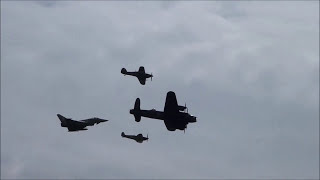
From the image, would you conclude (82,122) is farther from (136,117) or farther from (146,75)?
(146,75)

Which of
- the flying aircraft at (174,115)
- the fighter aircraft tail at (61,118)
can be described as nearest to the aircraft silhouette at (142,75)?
the flying aircraft at (174,115)

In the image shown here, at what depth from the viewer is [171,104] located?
141875 millimetres

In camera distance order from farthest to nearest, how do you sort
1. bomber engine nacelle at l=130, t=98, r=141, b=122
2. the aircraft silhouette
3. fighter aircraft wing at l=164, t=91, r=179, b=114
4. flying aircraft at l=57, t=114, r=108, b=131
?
the aircraft silhouette
bomber engine nacelle at l=130, t=98, r=141, b=122
flying aircraft at l=57, t=114, r=108, b=131
fighter aircraft wing at l=164, t=91, r=179, b=114

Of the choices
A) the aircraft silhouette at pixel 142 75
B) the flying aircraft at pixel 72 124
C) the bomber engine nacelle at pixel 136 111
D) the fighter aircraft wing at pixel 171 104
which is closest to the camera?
the fighter aircraft wing at pixel 171 104

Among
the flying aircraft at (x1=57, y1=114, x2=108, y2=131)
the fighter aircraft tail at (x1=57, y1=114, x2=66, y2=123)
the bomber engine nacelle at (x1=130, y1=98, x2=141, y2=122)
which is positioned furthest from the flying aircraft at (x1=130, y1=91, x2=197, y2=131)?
the fighter aircraft tail at (x1=57, y1=114, x2=66, y2=123)

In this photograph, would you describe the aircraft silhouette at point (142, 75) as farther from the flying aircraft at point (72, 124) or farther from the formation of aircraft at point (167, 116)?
the flying aircraft at point (72, 124)

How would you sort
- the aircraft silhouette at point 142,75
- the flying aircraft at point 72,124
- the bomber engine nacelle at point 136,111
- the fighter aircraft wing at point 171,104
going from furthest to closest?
the aircraft silhouette at point 142,75, the bomber engine nacelle at point 136,111, the flying aircraft at point 72,124, the fighter aircraft wing at point 171,104

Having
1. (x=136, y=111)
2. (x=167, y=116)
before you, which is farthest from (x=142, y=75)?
(x=167, y=116)

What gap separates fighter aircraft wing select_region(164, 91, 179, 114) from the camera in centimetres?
14112

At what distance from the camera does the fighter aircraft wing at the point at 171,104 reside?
14112cm

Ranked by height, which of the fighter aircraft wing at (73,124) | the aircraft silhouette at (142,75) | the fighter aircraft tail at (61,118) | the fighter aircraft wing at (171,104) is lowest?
the fighter aircraft wing at (73,124)

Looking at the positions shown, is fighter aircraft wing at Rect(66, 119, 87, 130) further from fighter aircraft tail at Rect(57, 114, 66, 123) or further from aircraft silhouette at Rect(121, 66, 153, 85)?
aircraft silhouette at Rect(121, 66, 153, 85)

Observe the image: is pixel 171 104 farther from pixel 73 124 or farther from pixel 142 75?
pixel 142 75

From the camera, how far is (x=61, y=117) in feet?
485
